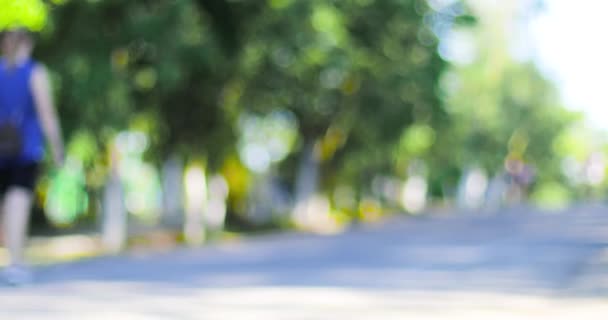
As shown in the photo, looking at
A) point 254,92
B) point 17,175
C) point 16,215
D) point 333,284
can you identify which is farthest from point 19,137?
point 254,92

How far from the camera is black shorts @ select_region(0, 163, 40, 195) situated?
8.98 metres

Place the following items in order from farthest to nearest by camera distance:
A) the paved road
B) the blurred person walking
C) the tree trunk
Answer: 1. the tree trunk
2. the blurred person walking
3. the paved road

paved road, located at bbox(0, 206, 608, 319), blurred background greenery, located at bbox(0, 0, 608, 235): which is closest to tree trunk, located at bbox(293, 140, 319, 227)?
blurred background greenery, located at bbox(0, 0, 608, 235)

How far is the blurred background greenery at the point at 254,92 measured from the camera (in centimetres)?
1537

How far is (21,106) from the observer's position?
9102 millimetres

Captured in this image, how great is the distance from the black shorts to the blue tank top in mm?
43

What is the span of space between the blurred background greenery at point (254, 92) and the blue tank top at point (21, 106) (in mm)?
2008

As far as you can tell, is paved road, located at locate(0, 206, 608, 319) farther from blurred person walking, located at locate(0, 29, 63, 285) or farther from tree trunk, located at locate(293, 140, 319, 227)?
tree trunk, located at locate(293, 140, 319, 227)

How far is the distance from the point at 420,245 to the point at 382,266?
4.04 meters

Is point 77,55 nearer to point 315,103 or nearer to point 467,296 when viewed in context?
point 467,296

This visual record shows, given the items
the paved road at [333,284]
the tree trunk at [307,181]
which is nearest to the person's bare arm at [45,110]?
the paved road at [333,284]

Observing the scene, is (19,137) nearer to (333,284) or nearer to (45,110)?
(45,110)

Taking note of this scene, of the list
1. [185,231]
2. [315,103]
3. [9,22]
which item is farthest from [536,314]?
[315,103]

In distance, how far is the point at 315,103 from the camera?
1049 inches
